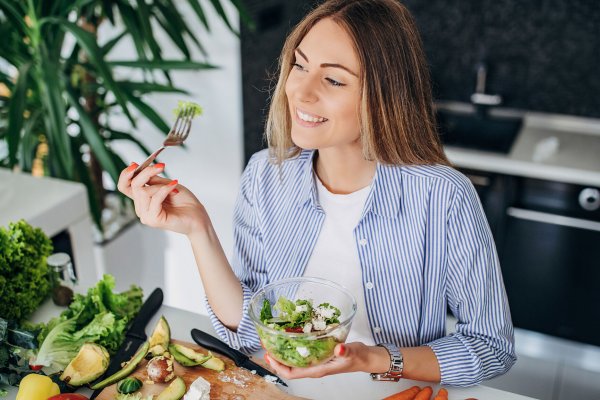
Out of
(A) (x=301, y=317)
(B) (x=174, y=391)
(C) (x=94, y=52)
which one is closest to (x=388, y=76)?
(A) (x=301, y=317)

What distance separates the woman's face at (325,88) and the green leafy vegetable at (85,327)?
0.54 meters

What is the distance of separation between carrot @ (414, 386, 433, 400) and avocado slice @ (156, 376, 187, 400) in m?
0.45

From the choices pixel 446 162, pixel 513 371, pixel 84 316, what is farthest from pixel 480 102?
pixel 84 316

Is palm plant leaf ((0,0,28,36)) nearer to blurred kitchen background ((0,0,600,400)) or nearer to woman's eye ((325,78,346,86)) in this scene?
blurred kitchen background ((0,0,600,400))

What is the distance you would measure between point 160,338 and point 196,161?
6.74 ft

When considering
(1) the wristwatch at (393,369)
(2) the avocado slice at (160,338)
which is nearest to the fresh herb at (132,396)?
(2) the avocado slice at (160,338)

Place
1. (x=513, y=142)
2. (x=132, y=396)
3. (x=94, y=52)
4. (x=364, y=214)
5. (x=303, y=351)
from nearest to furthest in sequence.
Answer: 1. (x=303, y=351)
2. (x=132, y=396)
3. (x=364, y=214)
4. (x=94, y=52)
5. (x=513, y=142)

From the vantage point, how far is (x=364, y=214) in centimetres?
158

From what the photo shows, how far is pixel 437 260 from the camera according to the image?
5.17 feet

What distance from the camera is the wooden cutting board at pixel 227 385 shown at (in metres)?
1.30

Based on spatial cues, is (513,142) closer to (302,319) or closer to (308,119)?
(308,119)

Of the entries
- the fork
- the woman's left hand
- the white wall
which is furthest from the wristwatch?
the white wall

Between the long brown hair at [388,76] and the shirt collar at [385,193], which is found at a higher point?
the long brown hair at [388,76]

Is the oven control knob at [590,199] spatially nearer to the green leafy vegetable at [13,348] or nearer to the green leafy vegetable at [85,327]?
the green leafy vegetable at [85,327]
